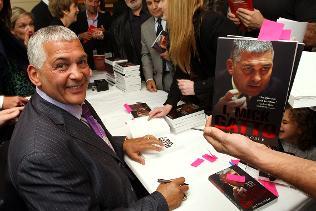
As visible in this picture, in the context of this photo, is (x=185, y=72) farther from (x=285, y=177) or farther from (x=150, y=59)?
(x=285, y=177)

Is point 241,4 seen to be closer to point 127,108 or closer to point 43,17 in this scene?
point 127,108

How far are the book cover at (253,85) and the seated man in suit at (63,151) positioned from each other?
472 mm

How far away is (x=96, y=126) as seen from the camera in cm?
169

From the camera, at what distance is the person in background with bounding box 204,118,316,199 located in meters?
0.86

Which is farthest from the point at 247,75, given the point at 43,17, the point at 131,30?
the point at 43,17

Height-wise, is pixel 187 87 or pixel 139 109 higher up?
pixel 187 87

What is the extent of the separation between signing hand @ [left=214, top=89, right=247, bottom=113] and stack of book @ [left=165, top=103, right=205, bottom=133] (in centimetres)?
84

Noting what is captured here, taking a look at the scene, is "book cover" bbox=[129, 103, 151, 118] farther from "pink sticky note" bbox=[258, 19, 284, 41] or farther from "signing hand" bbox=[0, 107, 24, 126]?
"pink sticky note" bbox=[258, 19, 284, 41]

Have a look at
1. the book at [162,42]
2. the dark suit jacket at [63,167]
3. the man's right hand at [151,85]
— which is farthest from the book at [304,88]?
the man's right hand at [151,85]

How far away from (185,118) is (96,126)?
2.08 feet

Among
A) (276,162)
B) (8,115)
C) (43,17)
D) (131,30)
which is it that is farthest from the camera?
(43,17)

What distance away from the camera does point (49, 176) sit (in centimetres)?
109

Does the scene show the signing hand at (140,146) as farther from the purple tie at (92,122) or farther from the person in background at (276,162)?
the person in background at (276,162)

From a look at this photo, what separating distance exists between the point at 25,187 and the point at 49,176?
11 cm
